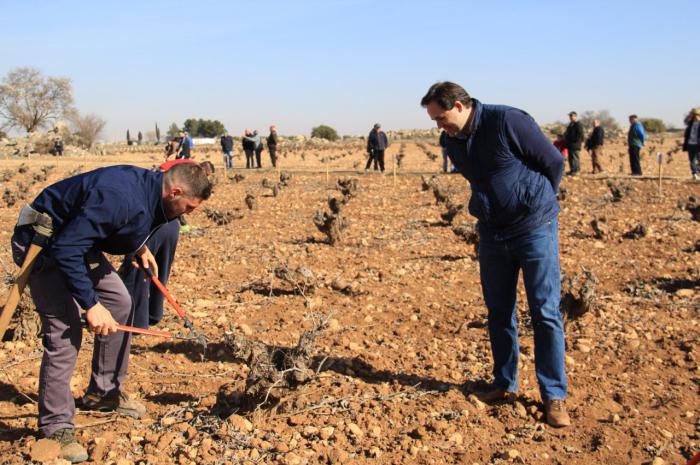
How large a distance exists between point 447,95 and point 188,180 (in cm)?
136

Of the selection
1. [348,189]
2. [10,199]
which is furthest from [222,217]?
[10,199]

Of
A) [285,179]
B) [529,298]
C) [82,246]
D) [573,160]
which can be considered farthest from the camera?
[285,179]

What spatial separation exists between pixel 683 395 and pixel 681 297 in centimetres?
225

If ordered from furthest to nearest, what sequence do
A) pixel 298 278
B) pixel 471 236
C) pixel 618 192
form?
pixel 618 192, pixel 471 236, pixel 298 278

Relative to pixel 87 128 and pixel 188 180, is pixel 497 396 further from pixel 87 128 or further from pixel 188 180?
pixel 87 128

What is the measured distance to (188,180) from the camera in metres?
3.22

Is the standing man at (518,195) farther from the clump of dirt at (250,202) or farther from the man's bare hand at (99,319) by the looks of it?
the clump of dirt at (250,202)

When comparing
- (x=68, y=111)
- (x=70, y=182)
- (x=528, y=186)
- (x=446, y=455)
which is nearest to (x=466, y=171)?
(x=528, y=186)

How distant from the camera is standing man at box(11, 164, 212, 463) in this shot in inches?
119

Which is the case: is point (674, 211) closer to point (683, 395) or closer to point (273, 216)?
point (273, 216)

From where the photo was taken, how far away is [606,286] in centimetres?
662

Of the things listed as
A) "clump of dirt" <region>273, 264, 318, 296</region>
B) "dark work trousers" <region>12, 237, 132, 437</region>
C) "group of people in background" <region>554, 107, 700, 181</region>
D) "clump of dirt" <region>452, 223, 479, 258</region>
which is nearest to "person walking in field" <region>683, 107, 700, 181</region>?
"group of people in background" <region>554, 107, 700, 181</region>

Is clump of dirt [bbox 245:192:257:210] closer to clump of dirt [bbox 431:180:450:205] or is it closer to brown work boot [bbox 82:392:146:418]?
clump of dirt [bbox 431:180:450:205]

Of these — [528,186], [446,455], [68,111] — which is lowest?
[446,455]
